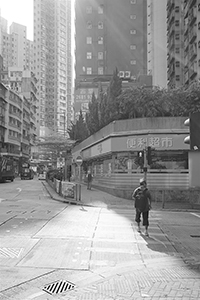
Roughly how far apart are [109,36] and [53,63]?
71.2 metres

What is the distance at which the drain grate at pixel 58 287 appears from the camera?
540 centimetres

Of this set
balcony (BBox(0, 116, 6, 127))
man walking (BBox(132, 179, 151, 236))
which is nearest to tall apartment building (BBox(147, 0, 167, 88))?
balcony (BBox(0, 116, 6, 127))

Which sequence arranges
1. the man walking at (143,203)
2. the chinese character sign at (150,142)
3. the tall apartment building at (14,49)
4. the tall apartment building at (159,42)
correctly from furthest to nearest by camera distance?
the tall apartment building at (14,49) < the tall apartment building at (159,42) < the chinese character sign at (150,142) < the man walking at (143,203)

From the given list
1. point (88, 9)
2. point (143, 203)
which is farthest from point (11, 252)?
point (88, 9)

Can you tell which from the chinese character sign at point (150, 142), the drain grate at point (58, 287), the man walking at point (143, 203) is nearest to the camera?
the drain grate at point (58, 287)

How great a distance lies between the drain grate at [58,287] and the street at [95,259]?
0.11ft

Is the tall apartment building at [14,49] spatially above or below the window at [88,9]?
above

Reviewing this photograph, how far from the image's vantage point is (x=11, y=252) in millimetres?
7723

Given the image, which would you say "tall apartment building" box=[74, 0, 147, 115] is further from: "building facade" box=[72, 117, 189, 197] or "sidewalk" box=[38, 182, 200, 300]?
"sidewalk" box=[38, 182, 200, 300]

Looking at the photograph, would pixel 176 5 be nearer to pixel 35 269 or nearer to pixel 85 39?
pixel 85 39

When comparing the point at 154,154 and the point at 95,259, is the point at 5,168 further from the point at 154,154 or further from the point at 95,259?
the point at 95,259

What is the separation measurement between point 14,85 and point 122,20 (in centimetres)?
3369

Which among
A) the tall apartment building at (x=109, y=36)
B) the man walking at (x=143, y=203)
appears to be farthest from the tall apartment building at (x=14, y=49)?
the man walking at (x=143, y=203)

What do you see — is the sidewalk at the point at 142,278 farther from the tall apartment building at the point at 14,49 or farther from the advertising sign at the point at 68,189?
the tall apartment building at the point at 14,49
